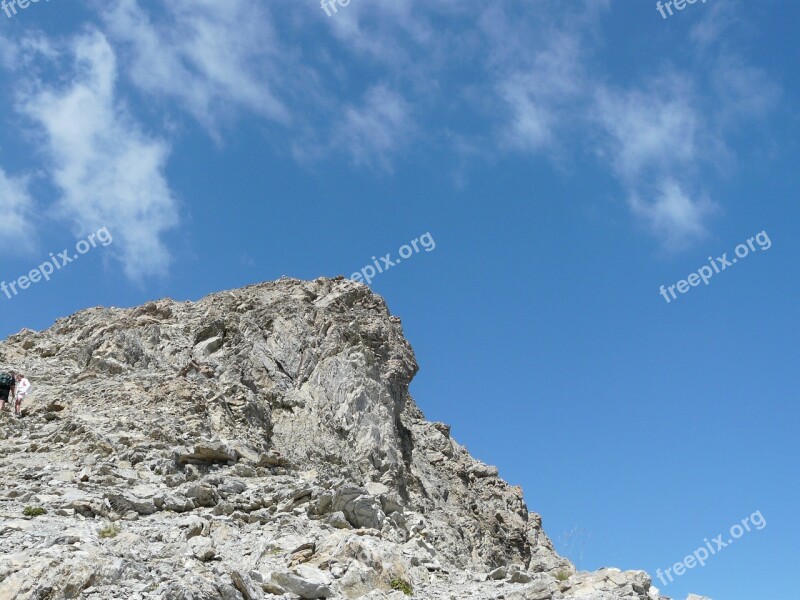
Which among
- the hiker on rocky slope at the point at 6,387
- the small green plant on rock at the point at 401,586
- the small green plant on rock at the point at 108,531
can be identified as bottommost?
the small green plant on rock at the point at 401,586

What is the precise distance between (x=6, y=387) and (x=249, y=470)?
10798 mm

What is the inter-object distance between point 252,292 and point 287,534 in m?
26.3

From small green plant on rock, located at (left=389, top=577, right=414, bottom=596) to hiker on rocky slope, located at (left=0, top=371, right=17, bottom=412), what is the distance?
17.5m

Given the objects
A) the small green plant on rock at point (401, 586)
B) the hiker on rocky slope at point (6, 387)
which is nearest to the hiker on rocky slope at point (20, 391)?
the hiker on rocky slope at point (6, 387)

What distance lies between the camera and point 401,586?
1931cm

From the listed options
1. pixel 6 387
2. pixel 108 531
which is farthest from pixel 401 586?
pixel 6 387

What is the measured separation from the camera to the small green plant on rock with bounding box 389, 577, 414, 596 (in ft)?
63.1

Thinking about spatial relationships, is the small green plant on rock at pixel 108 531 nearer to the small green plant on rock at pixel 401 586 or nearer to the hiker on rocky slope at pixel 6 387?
the small green plant on rock at pixel 401 586

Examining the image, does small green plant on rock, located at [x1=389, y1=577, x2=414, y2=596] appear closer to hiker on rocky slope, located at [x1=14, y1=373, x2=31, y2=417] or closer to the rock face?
the rock face

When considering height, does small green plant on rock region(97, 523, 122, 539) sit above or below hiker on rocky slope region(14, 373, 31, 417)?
below

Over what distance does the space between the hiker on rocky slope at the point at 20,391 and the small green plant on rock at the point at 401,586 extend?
16.9 m

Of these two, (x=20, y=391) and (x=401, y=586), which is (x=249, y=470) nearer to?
(x=401, y=586)

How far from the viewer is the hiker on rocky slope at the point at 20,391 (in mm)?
29820

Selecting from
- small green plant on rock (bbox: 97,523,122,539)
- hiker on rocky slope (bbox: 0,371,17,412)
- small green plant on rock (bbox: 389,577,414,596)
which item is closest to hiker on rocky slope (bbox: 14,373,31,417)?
hiker on rocky slope (bbox: 0,371,17,412)
